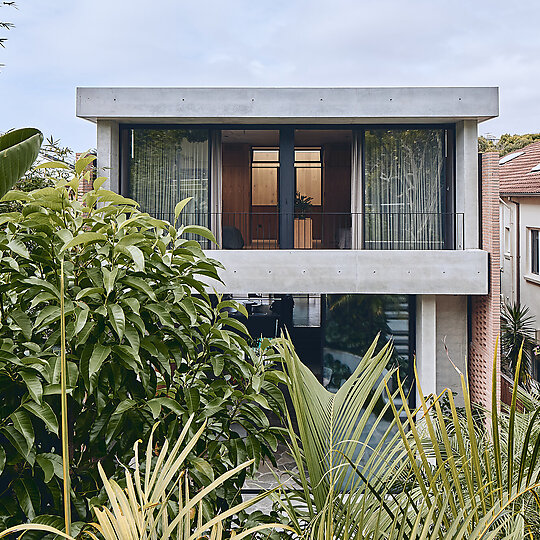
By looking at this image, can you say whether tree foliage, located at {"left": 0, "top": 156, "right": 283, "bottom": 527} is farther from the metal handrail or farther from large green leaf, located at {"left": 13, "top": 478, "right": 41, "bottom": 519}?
the metal handrail

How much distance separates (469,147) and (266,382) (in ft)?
27.1

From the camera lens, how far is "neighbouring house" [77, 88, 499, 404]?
870 cm

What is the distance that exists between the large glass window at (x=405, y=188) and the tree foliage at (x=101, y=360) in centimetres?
804

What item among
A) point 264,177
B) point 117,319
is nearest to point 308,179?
point 264,177

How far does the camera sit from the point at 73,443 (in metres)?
1.67

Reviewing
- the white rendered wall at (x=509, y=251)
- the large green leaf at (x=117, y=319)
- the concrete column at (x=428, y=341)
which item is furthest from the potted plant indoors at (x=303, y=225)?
the large green leaf at (x=117, y=319)

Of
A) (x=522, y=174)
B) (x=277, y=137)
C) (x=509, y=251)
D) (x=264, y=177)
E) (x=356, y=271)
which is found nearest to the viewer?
(x=356, y=271)

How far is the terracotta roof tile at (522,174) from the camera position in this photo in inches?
558

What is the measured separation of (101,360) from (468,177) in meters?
8.69

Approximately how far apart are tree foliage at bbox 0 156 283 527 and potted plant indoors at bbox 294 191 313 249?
11529mm

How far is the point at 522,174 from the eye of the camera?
16.2m

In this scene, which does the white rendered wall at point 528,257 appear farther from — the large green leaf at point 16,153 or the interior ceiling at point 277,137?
the large green leaf at point 16,153

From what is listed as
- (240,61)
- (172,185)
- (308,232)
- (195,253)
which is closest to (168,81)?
(240,61)

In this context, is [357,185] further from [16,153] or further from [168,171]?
[16,153]
